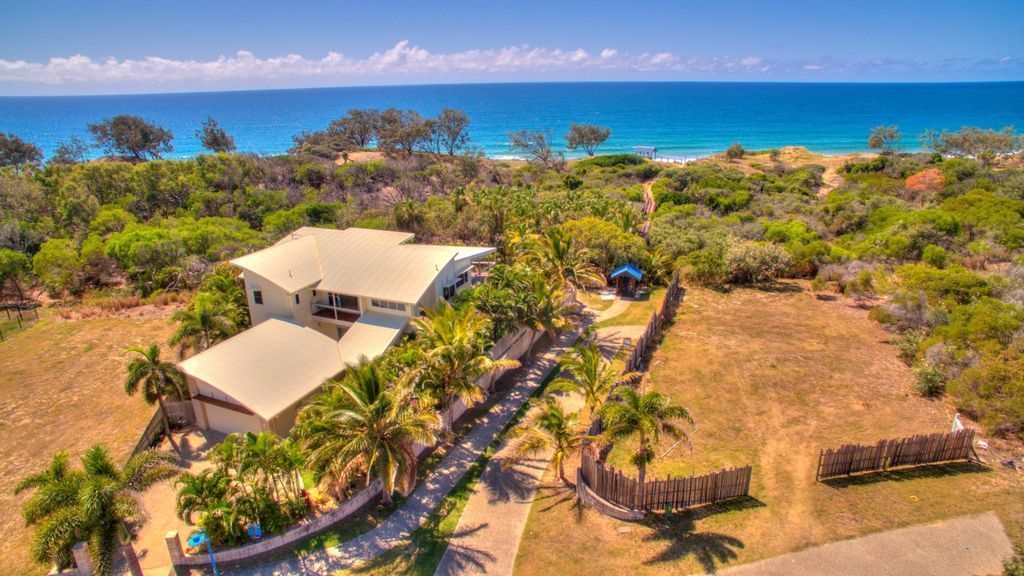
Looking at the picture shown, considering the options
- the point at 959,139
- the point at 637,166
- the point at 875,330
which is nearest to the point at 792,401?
the point at 875,330

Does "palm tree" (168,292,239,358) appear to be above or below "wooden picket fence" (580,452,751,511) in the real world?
above

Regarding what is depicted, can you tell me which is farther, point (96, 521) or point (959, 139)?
point (959, 139)

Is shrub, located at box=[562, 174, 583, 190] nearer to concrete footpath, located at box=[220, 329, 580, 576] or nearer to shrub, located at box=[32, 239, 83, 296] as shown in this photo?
concrete footpath, located at box=[220, 329, 580, 576]

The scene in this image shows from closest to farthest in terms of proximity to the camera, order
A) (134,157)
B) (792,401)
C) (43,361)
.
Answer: (792,401), (43,361), (134,157)

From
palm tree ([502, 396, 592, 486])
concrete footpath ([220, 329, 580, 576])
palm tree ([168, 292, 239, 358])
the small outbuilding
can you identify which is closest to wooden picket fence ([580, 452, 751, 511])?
palm tree ([502, 396, 592, 486])

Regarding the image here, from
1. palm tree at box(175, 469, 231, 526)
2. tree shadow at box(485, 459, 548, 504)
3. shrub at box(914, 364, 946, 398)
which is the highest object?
palm tree at box(175, 469, 231, 526)

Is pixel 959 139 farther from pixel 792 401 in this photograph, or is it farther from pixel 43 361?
pixel 43 361

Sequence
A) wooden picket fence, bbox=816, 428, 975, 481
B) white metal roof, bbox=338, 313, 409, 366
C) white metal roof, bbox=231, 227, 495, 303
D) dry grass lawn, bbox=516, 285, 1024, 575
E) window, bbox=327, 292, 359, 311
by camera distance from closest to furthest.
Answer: dry grass lawn, bbox=516, 285, 1024, 575 < wooden picket fence, bbox=816, 428, 975, 481 < white metal roof, bbox=338, 313, 409, 366 < white metal roof, bbox=231, 227, 495, 303 < window, bbox=327, 292, 359, 311
